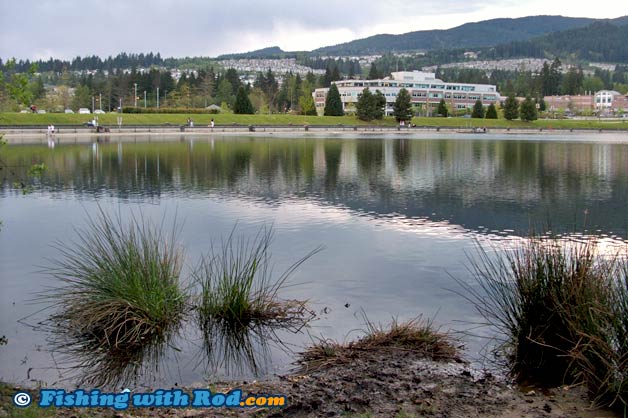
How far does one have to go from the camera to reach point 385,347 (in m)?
7.96

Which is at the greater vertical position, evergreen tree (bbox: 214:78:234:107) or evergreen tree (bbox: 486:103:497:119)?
evergreen tree (bbox: 214:78:234:107)

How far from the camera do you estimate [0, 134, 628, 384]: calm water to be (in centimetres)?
973

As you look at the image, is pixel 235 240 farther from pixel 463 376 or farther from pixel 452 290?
pixel 463 376

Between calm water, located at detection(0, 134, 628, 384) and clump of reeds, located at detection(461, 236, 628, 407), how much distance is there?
77 centimetres

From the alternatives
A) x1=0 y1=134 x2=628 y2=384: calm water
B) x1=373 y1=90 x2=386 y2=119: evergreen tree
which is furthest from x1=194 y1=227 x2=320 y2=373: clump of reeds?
x1=373 y1=90 x2=386 y2=119: evergreen tree

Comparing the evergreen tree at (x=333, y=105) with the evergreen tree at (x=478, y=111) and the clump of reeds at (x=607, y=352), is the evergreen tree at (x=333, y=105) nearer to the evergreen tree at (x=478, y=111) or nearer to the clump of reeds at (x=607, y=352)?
the evergreen tree at (x=478, y=111)

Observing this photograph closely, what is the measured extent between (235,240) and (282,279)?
11.0 feet

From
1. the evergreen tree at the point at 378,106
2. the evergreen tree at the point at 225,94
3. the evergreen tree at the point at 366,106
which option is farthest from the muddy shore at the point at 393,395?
the evergreen tree at the point at 225,94

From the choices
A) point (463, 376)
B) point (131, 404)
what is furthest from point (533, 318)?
point (131, 404)

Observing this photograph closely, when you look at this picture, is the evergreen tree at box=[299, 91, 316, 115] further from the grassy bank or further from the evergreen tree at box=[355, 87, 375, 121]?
the evergreen tree at box=[355, 87, 375, 121]

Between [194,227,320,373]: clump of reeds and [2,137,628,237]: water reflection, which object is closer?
[194,227,320,373]: clump of reeds

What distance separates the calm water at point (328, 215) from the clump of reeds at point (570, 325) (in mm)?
768

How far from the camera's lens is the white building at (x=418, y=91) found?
15962 cm

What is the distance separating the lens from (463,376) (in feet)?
24.1
